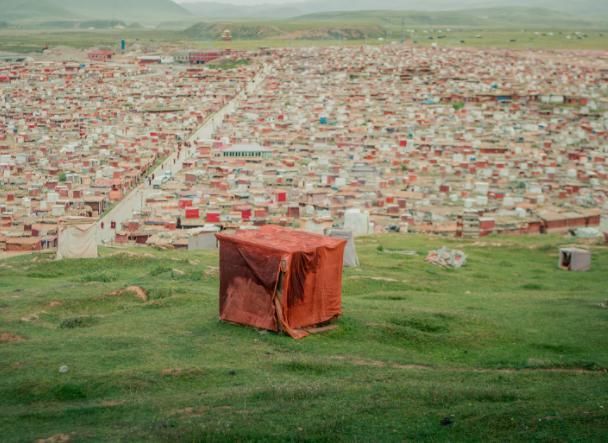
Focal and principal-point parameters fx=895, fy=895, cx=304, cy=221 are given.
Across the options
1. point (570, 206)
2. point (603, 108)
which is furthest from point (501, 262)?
point (603, 108)

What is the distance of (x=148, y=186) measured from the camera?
128ft

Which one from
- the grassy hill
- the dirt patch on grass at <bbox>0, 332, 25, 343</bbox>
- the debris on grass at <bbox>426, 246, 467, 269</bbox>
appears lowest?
the debris on grass at <bbox>426, 246, 467, 269</bbox>

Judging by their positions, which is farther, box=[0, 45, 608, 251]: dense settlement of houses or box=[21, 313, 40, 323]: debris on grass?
box=[0, 45, 608, 251]: dense settlement of houses

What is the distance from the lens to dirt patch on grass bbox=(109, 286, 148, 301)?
1477 cm

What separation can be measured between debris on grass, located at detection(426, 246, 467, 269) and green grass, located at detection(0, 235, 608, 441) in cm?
314

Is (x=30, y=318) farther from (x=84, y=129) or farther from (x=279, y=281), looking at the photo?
(x=84, y=129)

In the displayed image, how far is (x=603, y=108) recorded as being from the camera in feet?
227

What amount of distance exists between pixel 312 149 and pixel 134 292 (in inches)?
1359

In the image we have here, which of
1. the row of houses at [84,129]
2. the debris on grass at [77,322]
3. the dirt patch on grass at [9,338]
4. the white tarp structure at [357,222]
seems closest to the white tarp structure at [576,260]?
the white tarp structure at [357,222]

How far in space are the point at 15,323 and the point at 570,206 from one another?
26.9m

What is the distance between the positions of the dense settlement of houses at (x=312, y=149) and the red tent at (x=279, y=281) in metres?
12.8

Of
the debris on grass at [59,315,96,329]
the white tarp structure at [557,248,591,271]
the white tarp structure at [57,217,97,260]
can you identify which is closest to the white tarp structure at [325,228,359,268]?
the white tarp structure at [557,248,591,271]

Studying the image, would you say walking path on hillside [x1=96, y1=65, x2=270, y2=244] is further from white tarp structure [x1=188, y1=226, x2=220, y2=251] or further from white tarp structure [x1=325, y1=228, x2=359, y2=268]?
white tarp structure [x1=325, y1=228, x2=359, y2=268]

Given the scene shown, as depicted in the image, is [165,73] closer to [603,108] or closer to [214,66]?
[214,66]
